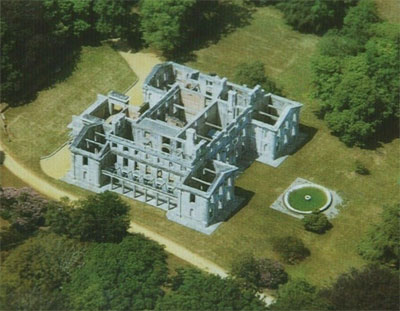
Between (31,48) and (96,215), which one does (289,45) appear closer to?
(31,48)

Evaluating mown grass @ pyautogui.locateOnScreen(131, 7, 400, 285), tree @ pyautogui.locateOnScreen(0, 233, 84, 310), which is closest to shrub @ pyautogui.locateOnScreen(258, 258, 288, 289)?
mown grass @ pyautogui.locateOnScreen(131, 7, 400, 285)

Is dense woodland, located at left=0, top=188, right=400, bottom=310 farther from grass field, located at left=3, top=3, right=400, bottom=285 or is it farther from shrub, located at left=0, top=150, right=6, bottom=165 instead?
shrub, located at left=0, top=150, right=6, bottom=165

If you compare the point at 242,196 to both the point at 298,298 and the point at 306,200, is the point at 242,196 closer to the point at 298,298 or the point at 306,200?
the point at 306,200

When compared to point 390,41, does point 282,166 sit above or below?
below

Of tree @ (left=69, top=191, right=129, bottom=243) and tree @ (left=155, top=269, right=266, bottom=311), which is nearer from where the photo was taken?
tree @ (left=155, top=269, right=266, bottom=311)

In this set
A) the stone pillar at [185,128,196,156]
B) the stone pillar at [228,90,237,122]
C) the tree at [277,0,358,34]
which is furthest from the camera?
the tree at [277,0,358,34]

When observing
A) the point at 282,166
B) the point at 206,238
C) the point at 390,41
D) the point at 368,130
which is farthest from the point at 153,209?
the point at 390,41

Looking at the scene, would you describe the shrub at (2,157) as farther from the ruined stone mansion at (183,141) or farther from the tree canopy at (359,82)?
the tree canopy at (359,82)

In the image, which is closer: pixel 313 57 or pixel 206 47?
pixel 313 57
